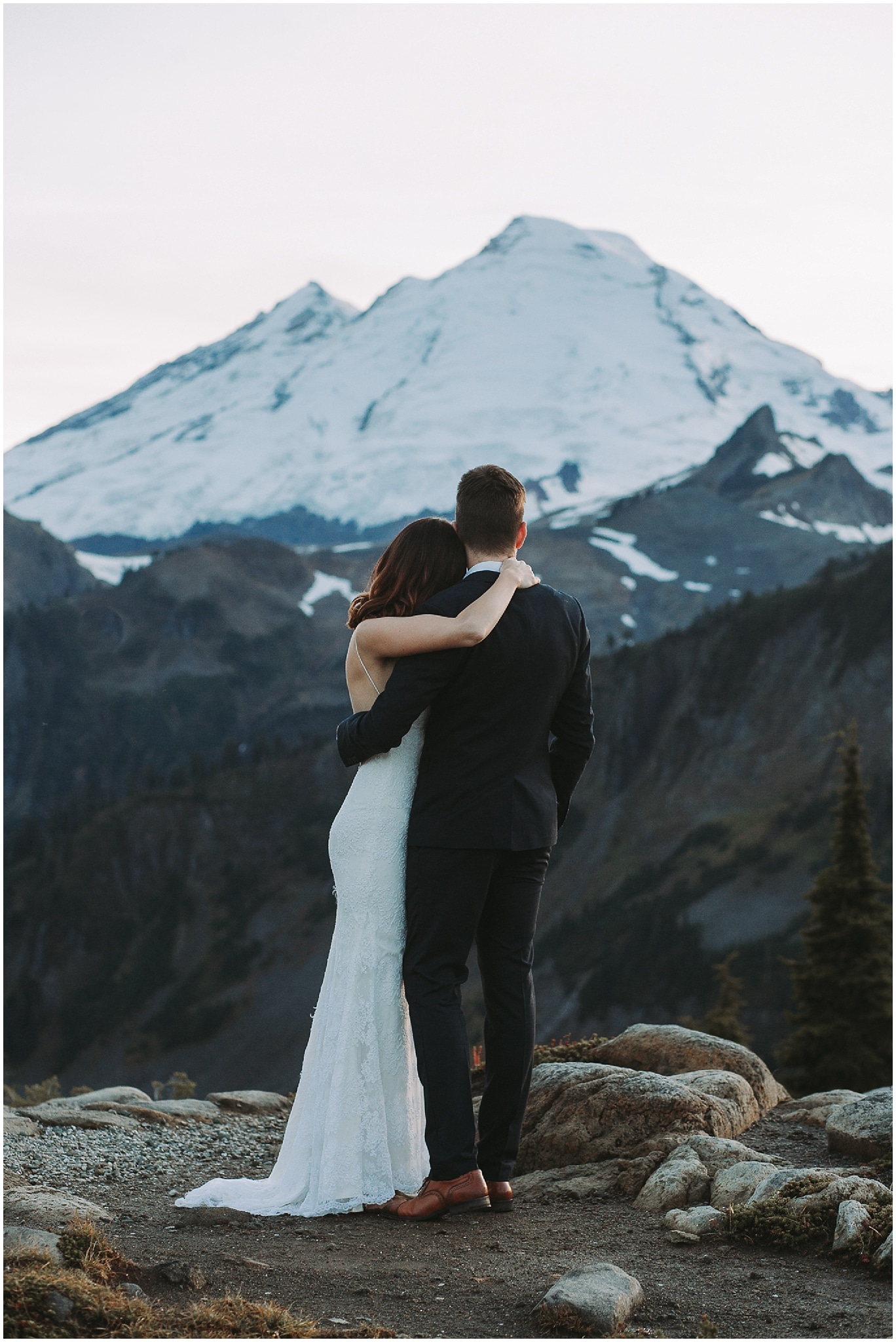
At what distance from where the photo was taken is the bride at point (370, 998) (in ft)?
15.1

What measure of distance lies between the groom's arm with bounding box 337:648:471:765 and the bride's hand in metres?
0.30

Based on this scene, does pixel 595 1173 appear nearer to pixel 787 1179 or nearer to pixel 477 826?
pixel 787 1179

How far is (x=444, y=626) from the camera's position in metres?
4.33

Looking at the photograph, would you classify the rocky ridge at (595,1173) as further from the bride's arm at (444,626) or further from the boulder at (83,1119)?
the bride's arm at (444,626)

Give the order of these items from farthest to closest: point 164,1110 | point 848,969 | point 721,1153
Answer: point 848,969 < point 164,1110 < point 721,1153

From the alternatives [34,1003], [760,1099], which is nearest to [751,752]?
[34,1003]

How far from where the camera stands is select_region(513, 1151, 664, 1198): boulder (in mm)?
5180

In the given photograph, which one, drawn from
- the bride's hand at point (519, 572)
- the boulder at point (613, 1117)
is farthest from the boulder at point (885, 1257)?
the bride's hand at point (519, 572)

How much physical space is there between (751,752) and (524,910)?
70.4 meters

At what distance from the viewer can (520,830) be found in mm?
4422

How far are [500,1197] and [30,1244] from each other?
5.38 feet

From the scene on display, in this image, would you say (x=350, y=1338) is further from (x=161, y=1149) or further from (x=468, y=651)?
(x=161, y=1149)

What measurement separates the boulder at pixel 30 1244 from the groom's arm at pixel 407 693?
1.71 metres

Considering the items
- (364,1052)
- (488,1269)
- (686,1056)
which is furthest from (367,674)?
(686,1056)
